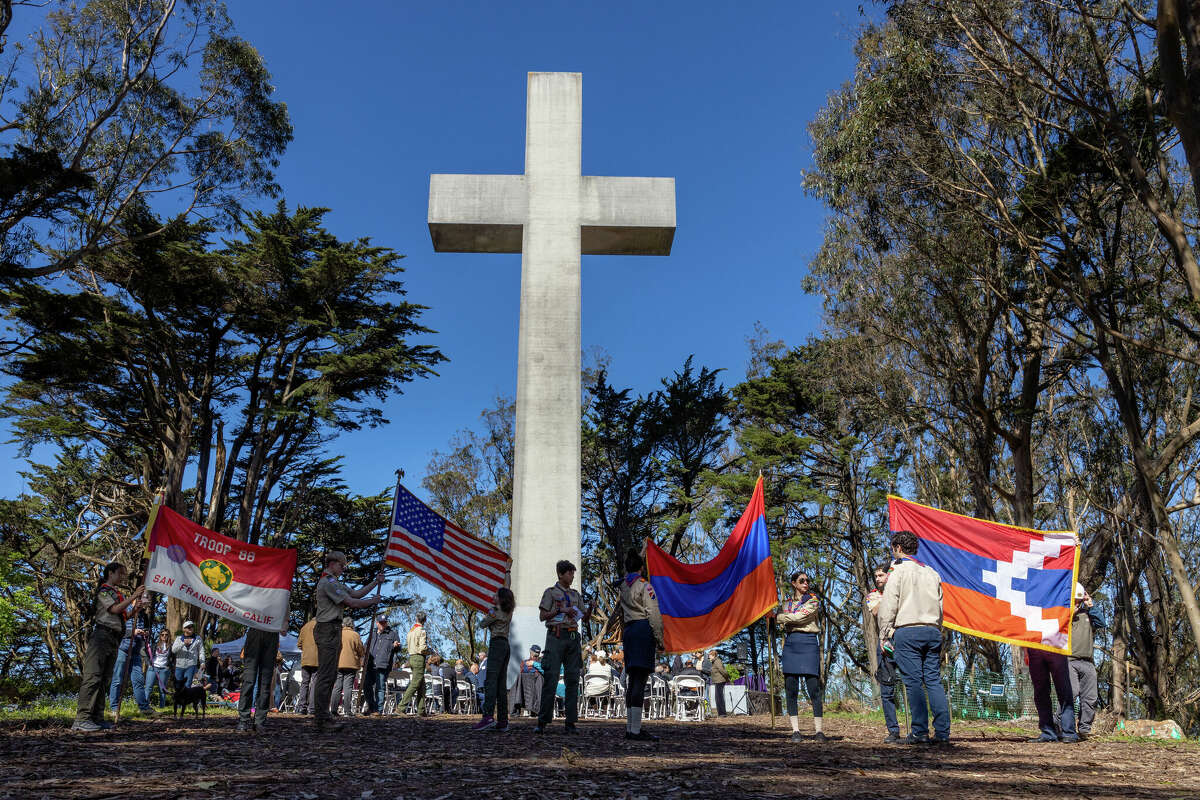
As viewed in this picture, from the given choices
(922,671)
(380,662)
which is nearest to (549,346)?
(380,662)

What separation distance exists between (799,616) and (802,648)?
13.9 inches

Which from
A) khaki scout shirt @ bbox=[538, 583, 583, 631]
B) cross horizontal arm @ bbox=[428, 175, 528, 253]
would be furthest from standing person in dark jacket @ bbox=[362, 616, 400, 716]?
khaki scout shirt @ bbox=[538, 583, 583, 631]

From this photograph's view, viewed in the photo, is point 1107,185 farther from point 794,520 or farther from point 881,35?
point 794,520

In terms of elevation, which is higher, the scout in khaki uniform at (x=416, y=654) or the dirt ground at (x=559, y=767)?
the scout in khaki uniform at (x=416, y=654)

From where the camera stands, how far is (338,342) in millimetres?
25375

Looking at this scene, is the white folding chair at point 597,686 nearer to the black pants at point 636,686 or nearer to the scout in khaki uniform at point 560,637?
the scout in khaki uniform at point 560,637

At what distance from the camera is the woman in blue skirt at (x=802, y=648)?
8.50m

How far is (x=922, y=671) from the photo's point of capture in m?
7.91

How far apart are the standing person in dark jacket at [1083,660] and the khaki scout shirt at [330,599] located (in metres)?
8.01

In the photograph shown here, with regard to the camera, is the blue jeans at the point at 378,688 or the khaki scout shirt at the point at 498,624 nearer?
the khaki scout shirt at the point at 498,624

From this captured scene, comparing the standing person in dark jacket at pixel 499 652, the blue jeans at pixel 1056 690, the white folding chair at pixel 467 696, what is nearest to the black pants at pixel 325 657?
the standing person in dark jacket at pixel 499 652

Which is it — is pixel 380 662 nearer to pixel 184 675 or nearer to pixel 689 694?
pixel 184 675

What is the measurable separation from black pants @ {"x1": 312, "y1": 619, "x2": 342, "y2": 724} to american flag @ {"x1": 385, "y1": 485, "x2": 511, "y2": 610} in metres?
2.85

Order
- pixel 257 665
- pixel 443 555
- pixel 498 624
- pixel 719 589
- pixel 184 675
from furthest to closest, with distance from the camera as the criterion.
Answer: pixel 184 675
pixel 443 555
pixel 257 665
pixel 719 589
pixel 498 624
